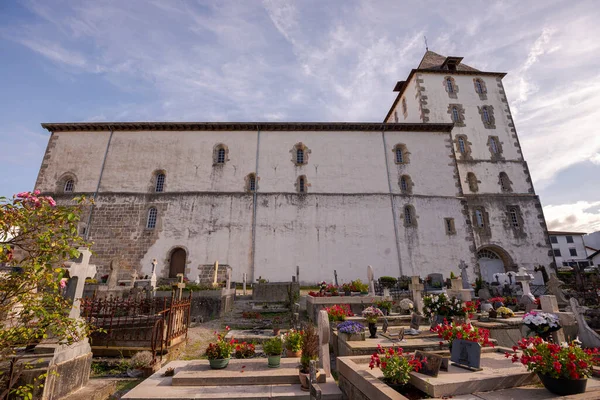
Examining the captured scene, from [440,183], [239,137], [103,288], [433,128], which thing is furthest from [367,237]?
[103,288]

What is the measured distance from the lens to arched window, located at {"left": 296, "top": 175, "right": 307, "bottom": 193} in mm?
20500

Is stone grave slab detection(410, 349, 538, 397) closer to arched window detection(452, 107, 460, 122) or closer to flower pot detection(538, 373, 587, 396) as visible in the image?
flower pot detection(538, 373, 587, 396)

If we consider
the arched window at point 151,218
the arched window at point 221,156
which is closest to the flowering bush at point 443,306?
the arched window at point 221,156

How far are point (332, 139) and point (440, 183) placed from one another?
27.6 feet

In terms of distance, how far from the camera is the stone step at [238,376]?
500 centimetres

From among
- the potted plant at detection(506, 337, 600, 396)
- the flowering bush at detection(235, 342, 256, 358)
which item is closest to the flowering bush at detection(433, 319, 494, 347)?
the potted plant at detection(506, 337, 600, 396)

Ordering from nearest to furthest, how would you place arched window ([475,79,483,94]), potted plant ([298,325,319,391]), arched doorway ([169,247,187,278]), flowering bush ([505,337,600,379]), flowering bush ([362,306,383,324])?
flowering bush ([505,337,600,379])
potted plant ([298,325,319,391])
flowering bush ([362,306,383,324])
arched doorway ([169,247,187,278])
arched window ([475,79,483,94])

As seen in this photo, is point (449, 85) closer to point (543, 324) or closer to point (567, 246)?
point (543, 324)

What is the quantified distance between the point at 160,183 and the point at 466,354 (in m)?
20.3

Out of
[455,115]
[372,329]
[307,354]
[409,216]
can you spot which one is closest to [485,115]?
[455,115]

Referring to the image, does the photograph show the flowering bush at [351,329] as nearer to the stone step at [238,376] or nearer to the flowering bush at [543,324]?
the stone step at [238,376]

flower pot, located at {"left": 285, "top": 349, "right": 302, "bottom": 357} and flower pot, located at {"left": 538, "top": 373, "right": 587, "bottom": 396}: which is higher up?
flower pot, located at {"left": 538, "top": 373, "right": 587, "bottom": 396}

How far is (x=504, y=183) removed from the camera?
2227 cm

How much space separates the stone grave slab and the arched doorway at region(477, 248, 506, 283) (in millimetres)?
19442
